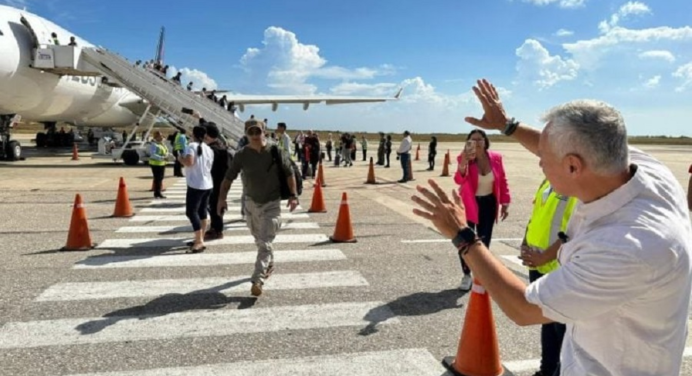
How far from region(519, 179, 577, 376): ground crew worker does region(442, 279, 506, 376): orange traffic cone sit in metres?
0.34

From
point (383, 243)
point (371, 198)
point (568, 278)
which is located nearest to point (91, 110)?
point (371, 198)

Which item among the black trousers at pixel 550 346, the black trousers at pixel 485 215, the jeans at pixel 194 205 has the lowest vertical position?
the black trousers at pixel 550 346

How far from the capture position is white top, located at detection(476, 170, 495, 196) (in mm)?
5605

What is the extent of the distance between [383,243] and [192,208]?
3.01m

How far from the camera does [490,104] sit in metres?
3.14

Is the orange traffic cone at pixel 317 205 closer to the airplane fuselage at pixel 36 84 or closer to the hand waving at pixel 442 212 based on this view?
the hand waving at pixel 442 212

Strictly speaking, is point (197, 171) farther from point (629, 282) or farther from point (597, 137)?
point (629, 282)

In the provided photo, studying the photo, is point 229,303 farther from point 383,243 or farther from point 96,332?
point 383,243

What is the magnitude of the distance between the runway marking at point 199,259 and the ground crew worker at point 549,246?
3.81m

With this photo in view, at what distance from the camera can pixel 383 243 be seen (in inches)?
320

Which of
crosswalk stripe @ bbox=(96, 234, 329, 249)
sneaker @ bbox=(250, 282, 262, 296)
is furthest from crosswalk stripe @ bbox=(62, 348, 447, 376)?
crosswalk stripe @ bbox=(96, 234, 329, 249)

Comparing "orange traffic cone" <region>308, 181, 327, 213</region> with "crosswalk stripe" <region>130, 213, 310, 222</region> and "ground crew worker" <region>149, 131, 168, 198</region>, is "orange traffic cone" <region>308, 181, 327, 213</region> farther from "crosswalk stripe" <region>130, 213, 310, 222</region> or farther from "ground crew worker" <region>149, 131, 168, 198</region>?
"ground crew worker" <region>149, 131, 168, 198</region>

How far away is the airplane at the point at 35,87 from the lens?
61.5 feet

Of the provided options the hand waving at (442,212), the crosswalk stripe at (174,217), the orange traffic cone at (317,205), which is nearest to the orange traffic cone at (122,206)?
the crosswalk stripe at (174,217)
